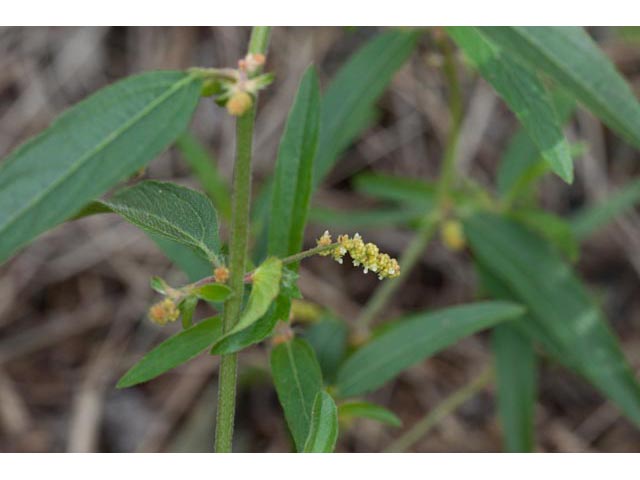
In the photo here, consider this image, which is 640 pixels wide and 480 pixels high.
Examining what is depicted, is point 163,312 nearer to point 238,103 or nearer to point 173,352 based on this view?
point 173,352

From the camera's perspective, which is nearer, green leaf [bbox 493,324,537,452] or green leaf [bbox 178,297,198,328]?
green leaf [bbox 178,297,198,328]

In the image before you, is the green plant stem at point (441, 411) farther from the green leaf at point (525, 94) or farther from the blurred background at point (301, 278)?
the green leaf at point (525, 94)

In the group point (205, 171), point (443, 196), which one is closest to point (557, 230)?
point (443, 196)

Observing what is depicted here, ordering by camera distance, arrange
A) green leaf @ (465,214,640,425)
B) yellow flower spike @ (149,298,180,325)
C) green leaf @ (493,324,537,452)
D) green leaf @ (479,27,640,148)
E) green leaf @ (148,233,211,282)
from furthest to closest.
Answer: green leaf @ (493,324,537,452)
green leaf @ (465,214,640,425)
green leaf @ (148,233,211,282)
green leaf @ (479,27,640,148)
yellow flower spike @ (149,298,180,325)

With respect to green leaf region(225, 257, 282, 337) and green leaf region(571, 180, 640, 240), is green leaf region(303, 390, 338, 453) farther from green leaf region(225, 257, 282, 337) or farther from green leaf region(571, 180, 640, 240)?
green leaf region(571, 180, 640, 240)

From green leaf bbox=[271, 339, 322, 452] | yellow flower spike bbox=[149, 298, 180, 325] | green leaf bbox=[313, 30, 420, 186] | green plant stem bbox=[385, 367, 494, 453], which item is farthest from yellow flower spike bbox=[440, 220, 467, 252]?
yellow flower spike bbox=[149, 298, 180, 325]

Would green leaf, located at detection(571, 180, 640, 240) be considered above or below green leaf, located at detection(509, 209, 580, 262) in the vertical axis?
above
